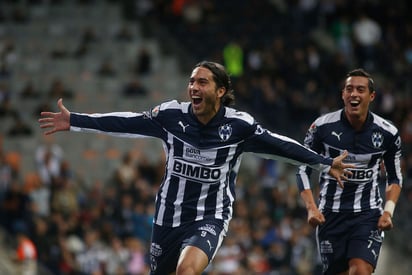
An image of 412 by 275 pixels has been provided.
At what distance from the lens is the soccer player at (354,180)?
10.7 m

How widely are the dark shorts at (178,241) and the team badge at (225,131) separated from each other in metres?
0.78

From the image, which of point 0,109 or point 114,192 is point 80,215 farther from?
point 0,109

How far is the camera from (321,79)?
2681cm

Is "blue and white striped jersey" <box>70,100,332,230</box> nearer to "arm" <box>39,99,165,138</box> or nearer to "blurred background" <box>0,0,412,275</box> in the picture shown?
"arm" <box>39,99,165,138</box>

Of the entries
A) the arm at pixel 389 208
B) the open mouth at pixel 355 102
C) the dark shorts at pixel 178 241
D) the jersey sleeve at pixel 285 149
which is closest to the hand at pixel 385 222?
the arm at pixel 389 208

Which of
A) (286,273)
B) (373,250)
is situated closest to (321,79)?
(286,273)

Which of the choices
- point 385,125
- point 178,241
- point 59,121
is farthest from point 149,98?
point 178,241

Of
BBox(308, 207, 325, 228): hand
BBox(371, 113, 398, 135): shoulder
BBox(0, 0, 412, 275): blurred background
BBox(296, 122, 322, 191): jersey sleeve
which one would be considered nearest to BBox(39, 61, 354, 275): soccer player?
BBox(308, 207, 325, 228): hand

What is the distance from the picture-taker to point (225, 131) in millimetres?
10047

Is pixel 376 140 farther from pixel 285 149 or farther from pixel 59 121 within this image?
pixel 59 121

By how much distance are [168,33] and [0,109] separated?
19.9 ft

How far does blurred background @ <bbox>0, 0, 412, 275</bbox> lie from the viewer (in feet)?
66.0

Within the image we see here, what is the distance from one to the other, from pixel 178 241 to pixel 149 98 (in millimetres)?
15548

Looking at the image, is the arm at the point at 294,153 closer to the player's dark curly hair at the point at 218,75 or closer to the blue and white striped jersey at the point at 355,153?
the player's dark curly hair at the point at 218,75
